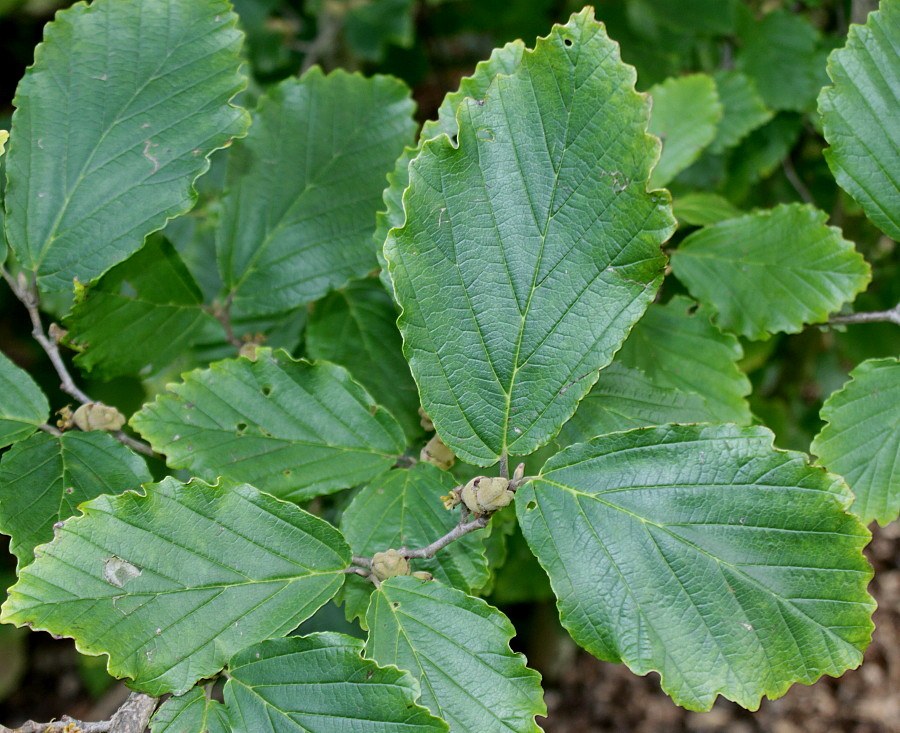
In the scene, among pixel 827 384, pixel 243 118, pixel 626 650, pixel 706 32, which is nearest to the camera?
pixel 626 650

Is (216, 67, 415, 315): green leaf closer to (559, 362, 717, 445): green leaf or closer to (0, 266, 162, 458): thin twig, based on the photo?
(0, 266, 162, 458): thin twig

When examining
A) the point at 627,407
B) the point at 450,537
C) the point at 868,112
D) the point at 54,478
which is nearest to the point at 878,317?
the point at 868,112

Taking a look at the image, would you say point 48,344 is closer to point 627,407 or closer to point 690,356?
point 627,407

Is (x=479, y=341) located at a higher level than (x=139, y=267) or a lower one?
lower

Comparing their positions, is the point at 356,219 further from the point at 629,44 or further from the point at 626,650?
the point at 629,44

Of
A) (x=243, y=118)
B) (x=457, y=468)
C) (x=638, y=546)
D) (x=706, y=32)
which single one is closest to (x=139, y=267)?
(x=243, y=118)
